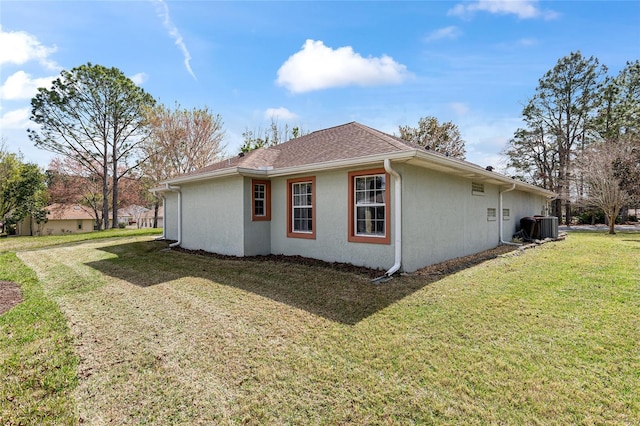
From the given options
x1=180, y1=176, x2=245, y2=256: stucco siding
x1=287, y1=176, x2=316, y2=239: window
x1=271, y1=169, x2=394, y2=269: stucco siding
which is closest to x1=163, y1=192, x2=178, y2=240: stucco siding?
x1=180, y1=176, x2=245, y2=256: stucco siding

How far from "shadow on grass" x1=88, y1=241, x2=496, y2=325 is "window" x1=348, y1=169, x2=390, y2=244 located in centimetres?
87

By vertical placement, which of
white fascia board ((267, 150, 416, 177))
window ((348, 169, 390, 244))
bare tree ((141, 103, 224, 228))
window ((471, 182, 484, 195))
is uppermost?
bare tree ((141, 103, 224, 228))

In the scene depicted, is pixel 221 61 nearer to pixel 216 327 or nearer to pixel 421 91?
pixel 421 91

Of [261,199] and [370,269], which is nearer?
[370,269]

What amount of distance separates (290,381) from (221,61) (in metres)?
12.0

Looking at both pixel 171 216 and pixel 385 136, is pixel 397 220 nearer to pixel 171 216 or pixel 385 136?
pixel 385 136

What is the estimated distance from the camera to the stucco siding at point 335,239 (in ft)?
23.2

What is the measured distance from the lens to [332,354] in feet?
10.8

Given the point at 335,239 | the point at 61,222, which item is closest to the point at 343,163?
the point at 335,239

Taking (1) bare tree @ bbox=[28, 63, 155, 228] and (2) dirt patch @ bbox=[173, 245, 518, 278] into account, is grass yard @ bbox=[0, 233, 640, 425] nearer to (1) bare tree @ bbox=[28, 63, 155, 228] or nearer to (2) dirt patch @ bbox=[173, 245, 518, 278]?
(2) dirt patch @ bbox=[173, 245, 518, 278]

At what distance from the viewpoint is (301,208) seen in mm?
Result: 8625

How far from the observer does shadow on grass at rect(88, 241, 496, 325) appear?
484 cm

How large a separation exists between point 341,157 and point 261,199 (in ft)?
10.0

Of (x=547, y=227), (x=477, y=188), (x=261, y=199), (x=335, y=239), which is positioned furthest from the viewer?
(x=547, y=227)
